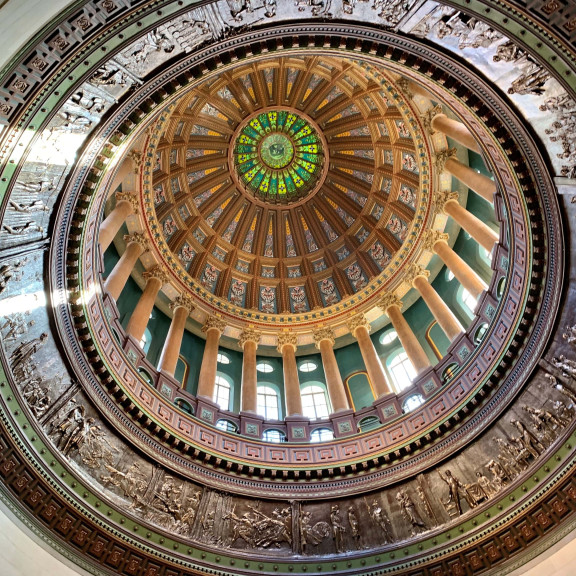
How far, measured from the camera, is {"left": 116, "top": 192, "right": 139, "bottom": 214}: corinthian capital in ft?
66.8

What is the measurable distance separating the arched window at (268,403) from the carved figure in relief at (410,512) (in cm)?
744

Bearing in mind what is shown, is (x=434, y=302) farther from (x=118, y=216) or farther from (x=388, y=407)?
(x=118, y=216)

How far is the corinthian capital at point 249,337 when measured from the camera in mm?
23659

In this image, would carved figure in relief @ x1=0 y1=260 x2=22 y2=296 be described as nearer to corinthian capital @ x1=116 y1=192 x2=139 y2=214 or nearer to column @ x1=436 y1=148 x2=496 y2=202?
corinthian capital @ x1=116 y1=192 x2=139 y2=214

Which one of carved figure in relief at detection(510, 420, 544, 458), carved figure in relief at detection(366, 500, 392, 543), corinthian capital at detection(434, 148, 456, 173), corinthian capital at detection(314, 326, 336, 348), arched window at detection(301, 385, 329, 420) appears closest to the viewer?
carved figure in relief at detection(510, 420, 544, 458)

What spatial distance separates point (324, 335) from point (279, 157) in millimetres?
11407

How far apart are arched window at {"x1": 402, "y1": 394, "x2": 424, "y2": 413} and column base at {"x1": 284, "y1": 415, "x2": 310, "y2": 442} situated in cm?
351

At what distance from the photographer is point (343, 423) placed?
18641 millimetres

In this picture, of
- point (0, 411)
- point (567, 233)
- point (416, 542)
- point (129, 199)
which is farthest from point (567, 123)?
point (129, 199)

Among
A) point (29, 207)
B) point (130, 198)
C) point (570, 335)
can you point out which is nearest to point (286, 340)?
point (130, 198)

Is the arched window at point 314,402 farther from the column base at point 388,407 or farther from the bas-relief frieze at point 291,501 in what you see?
the bas-relief frieze at point 291,501

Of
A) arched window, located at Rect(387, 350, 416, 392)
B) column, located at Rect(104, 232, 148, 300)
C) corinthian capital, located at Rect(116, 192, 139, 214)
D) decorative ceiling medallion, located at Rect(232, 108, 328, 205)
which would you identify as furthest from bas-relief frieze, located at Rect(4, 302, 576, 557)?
decorative ceiling medallion, located at Rect(232, 108, 328, 205)

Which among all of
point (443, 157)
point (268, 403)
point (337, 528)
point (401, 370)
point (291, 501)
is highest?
point (443, 157)

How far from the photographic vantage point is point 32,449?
36.7 ft
